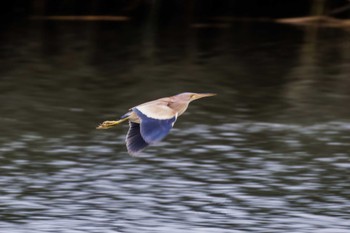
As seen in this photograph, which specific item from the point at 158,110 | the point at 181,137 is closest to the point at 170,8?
the point at 181,137

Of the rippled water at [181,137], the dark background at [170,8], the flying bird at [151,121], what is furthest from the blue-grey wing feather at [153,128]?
the dark background at [170,8]

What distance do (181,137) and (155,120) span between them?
7.31m

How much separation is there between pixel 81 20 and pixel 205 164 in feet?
51.7

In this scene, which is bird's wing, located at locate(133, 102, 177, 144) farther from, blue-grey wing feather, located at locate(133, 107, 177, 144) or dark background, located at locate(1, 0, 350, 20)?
dark background, located at locate(1, 0, 350, 20)

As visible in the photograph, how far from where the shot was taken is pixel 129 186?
37.0ft

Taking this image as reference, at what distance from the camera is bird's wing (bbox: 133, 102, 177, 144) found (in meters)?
6.43

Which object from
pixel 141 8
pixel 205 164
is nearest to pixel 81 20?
pixel 141 8

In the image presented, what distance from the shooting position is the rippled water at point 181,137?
10.2m

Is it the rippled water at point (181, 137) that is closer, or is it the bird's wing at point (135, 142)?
the bird's wing at point (135, 142)

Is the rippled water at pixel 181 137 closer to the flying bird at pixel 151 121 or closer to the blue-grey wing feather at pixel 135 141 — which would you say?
the flying bird at pixel 151 121

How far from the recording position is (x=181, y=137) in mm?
13914

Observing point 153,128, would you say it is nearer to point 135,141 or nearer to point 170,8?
point 135,141

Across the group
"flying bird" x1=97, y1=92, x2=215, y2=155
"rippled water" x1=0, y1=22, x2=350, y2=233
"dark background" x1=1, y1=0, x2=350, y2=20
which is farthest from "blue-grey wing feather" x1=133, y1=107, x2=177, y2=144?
"dark background" x1=1, y1=0, x2=350, y2=20

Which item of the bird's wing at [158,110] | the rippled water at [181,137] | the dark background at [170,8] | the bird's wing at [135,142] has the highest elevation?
the bird's wing at [158,110]
